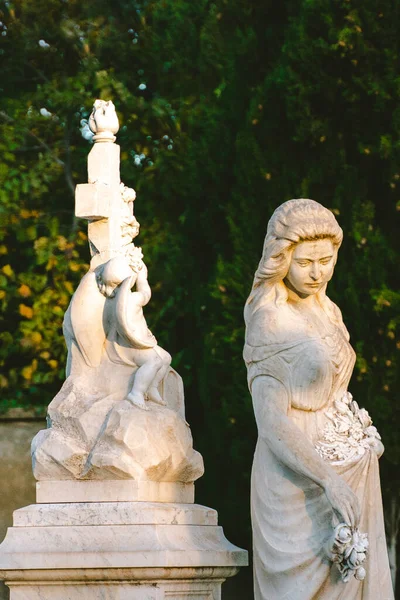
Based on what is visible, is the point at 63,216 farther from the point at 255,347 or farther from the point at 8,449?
the point at 255,347

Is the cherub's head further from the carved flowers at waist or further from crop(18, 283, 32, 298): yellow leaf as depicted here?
crop(18, 283, 32, 298): yellow leaf

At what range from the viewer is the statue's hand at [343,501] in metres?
7.76

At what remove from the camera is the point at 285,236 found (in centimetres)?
817

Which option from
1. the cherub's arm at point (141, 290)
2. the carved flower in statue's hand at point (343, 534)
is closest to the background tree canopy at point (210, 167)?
the cherub's arm at point (141, 290)

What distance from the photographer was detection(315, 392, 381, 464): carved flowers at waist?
26.5 feet

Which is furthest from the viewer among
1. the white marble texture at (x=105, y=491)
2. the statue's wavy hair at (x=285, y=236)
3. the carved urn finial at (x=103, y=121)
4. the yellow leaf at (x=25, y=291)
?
the yellow leaf at (x=25, y=291)

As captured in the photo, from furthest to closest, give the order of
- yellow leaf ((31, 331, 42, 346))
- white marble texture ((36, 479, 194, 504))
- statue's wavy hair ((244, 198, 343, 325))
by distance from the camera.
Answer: yellow leaf ((31, 331, 42, 346))
white marble texture ((36, 479, 194, 504))
statue's wavy hair ((244, 198, 343, 325))

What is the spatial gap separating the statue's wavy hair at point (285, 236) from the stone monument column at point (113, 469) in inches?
51.2

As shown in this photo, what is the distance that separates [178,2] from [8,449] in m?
5.00

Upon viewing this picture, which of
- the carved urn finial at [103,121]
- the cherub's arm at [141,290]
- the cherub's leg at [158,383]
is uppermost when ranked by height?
the carved urn finial at [103,121]

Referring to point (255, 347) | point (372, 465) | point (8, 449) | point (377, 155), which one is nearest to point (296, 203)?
point (255, 347)

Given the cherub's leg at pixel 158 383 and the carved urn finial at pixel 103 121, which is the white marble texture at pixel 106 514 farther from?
the carved urn finial at pixel 103 121

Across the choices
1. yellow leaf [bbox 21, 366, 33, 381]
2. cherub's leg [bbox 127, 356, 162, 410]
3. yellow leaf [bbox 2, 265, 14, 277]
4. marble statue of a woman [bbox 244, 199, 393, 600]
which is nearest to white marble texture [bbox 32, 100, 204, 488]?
cherub's leg [bbox 127, 356, 162, 410]

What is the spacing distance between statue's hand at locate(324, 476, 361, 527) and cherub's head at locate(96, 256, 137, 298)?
2.19 metres
